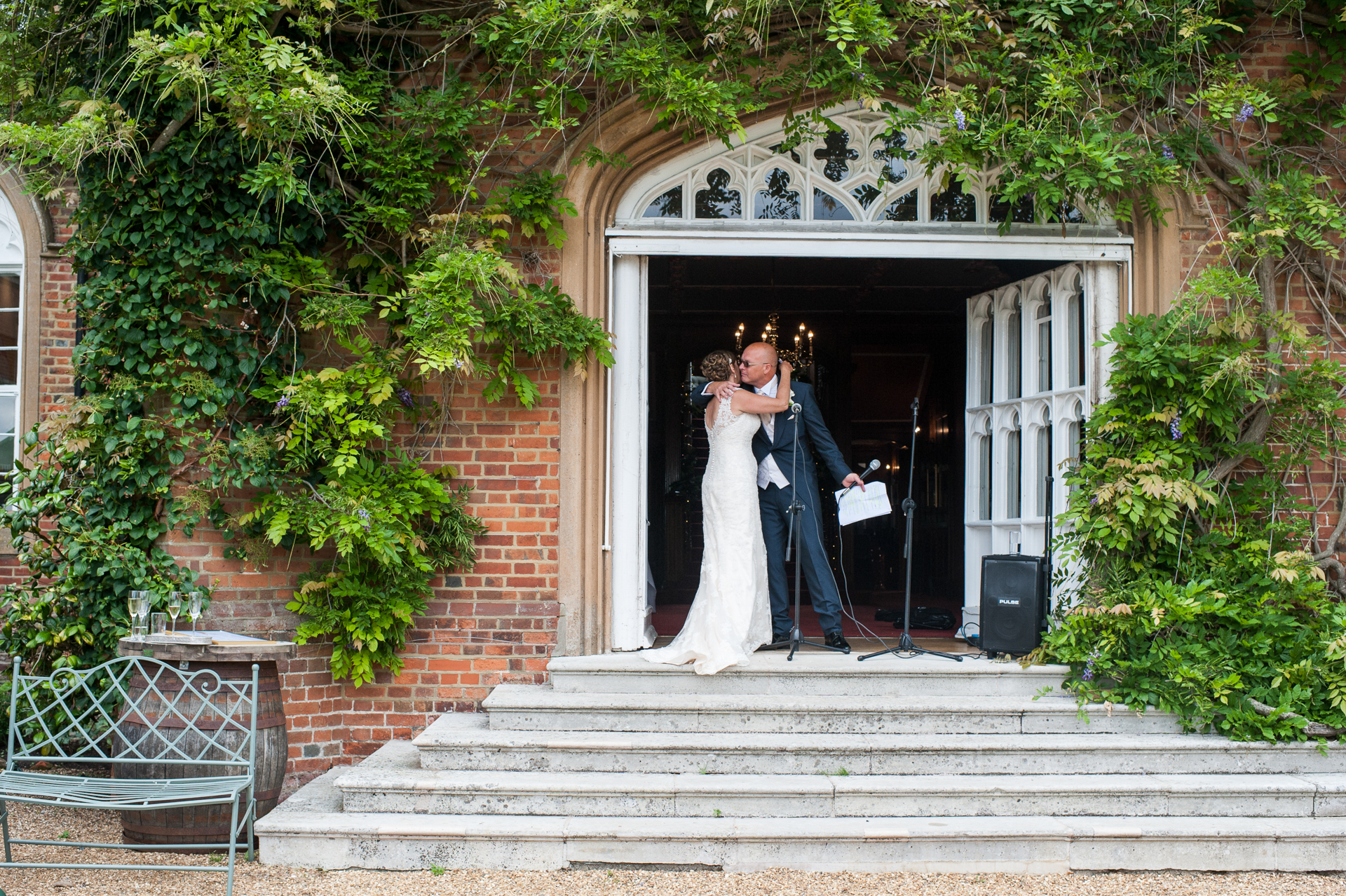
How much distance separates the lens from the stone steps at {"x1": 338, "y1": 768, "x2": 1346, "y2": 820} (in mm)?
4152

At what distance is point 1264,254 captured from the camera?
5152 mm

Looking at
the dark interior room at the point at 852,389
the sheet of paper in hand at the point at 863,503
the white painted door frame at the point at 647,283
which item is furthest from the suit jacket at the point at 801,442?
the dark interior room at the point at 852,389

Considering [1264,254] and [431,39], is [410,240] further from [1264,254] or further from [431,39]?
[1264,254]

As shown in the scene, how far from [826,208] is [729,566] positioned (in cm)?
207

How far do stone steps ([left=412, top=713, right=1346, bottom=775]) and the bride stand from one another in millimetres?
589

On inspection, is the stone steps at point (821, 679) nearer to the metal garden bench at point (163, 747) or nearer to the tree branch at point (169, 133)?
the metal garden bench at point (163, 747)

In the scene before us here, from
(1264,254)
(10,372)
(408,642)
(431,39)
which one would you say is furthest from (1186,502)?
(10,372)

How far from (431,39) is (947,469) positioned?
21.5 ft

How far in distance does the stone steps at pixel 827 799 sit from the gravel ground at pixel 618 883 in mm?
271

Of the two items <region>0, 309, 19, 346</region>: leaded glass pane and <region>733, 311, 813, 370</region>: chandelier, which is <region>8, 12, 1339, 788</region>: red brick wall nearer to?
<region>0, 309, 19, 346</region>: leaded glass pane

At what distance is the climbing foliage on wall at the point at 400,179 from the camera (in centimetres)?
475

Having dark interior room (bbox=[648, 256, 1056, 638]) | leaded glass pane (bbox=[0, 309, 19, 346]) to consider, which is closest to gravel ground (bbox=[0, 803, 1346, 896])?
leaded glass pane (bbox=[0, 309, 19, 346])

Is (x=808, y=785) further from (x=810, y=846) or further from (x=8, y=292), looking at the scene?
(x=8, y=292)

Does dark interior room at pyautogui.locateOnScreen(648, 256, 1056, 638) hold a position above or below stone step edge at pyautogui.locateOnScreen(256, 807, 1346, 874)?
above
